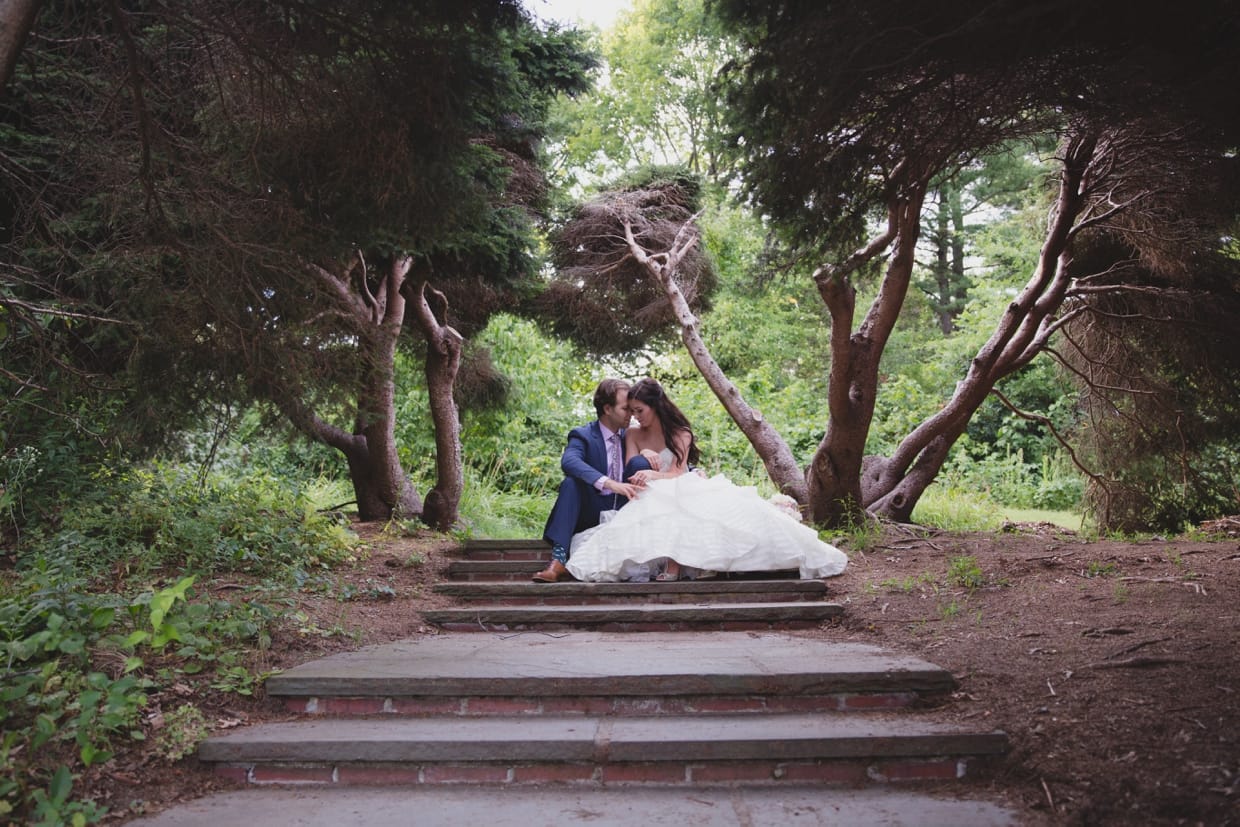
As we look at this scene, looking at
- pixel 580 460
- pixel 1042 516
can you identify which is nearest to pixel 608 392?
pixel 580 460

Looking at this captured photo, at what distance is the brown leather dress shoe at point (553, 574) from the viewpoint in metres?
6.56

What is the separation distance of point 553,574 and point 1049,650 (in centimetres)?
361

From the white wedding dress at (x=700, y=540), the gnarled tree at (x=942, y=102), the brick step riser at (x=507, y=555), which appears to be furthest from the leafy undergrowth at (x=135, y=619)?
the gnarled tree at (x=942, y=102)

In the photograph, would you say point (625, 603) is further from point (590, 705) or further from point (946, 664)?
point (946, 664)

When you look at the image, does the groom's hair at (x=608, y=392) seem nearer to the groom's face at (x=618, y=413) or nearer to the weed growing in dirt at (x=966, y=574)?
the groom's face at (x=618, y=413)

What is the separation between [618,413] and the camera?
7.07 metres

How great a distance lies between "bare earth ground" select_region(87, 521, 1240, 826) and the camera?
2891mm

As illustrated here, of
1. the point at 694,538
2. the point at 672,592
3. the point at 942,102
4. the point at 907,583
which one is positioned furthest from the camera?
Answer: the point at 694,538

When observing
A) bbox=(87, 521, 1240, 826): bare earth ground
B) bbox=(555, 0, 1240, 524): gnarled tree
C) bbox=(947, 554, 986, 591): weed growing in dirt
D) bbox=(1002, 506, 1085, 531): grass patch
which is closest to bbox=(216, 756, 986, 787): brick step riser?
bbox=(87, 521, 1240, 826): bare earth ground

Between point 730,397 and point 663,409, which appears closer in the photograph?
point 663,409

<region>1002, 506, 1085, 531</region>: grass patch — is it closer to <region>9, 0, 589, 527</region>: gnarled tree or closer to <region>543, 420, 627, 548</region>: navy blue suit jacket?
<region>543, 420, 627, 548</region>: navy blue suit jacket

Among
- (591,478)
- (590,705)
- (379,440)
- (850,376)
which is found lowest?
(590,705)

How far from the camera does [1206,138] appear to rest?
445 centimetres

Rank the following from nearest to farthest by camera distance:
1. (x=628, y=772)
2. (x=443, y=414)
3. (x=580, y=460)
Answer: (x=628, y=772), (x=580, y=460), (x=443, y=414)
